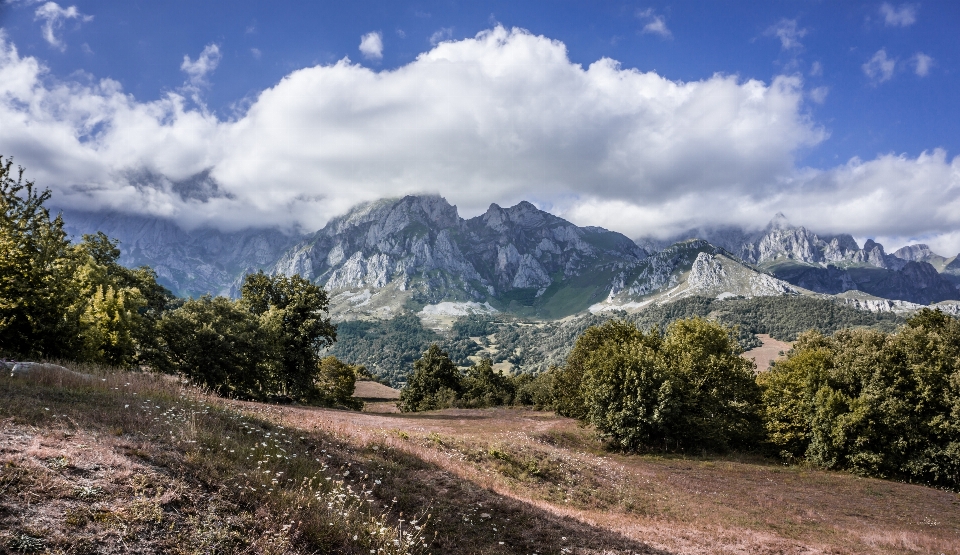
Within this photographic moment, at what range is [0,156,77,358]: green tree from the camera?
21094 mm

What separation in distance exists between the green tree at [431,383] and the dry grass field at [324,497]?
57.4 metres

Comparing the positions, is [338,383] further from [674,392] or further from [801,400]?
[801,400]

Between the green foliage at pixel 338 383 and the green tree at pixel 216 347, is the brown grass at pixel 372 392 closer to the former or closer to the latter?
the green foliage at pixel 338 383

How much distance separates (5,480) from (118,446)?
7.85 ft

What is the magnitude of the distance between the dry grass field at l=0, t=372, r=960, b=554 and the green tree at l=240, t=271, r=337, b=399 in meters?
34.8

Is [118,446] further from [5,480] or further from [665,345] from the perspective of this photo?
[665,345]

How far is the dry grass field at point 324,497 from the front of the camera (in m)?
7.15

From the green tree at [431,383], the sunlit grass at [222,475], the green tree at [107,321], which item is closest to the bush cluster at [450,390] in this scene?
the green tree at [431,383]

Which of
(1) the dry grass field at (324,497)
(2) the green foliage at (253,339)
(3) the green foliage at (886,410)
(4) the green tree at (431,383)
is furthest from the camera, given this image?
(4) the green tree at (431,383)

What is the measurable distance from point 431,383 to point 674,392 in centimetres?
5339

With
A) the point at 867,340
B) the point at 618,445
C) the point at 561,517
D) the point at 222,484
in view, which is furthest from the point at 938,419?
the point at 222,484

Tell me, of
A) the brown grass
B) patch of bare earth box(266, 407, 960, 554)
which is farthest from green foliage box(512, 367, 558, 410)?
the brown grass

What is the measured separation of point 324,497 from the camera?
398 inches

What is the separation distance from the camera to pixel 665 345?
53000 millimetres
